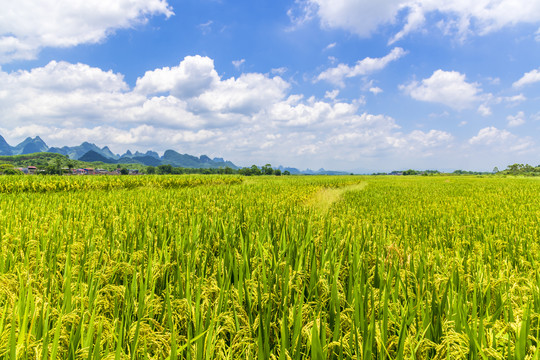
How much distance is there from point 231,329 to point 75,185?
1512 centimetres

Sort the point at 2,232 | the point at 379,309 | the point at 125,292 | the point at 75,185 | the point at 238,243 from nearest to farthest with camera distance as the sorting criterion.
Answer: the point at 379,309
the point at 125,292
the point at 238,243
the point at 2,232
the point at 75,185

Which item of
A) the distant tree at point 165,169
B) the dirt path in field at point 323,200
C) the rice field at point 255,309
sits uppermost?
the distant tree at point 165,169

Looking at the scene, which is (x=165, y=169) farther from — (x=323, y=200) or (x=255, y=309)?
(x=255, y=309)

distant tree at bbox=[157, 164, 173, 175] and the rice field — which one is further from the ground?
distant tree at bbox=[157, 164, 173, 175]

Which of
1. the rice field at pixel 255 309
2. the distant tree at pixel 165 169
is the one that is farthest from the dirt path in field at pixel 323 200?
the distant tree at pixel 165 169

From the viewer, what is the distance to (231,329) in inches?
55.5

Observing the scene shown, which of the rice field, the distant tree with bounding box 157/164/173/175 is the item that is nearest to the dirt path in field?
the rice field

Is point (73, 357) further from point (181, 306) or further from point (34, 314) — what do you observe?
point (181, 306)

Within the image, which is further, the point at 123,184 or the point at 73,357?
the point at 123,184

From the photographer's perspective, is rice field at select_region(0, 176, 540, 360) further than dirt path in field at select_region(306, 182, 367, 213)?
No

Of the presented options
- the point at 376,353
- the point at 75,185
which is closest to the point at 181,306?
the point at 376,353

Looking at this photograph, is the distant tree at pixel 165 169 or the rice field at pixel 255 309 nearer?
the rice field at pixel 255 309

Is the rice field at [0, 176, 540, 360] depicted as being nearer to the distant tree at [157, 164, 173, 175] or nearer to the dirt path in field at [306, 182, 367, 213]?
the dirt path in field at [306, 182, 367, 213]

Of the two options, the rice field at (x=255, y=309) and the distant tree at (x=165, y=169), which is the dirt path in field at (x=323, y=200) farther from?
the distant tree at (x=165, y=169)
